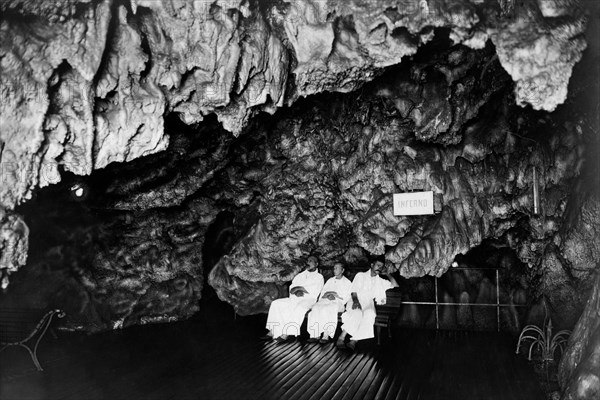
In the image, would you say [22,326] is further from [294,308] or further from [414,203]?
[414,203]

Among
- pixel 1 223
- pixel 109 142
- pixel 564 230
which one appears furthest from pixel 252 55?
pixel 564 230

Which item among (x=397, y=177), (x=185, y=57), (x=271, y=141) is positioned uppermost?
(x=185, y=57)

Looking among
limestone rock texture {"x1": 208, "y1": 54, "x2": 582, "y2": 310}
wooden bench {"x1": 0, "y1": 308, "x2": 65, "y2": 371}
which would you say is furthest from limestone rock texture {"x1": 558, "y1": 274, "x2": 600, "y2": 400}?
wooden bench {"x1": 0, "y1": 308, "x2": 65, "y2": 371}

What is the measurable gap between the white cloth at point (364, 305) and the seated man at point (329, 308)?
0.14 m

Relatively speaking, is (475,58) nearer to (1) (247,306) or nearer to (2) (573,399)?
(2) (573,399)

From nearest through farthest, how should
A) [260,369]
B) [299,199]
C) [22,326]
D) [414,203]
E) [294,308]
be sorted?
1. [260,369]
2. [22,326]
3. [414,203]
4. [294,308]
5. [299,199]

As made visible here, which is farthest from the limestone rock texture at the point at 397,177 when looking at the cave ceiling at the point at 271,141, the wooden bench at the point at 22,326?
the wooden bench at the point at 22,326

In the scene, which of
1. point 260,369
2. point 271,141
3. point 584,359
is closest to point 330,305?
point 260,369

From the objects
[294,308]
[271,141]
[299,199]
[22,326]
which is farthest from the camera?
[299,199]

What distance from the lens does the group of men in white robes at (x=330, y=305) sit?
6.71 m

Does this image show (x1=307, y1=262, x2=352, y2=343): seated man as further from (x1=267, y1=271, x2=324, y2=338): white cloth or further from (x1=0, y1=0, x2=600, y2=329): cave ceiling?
(x1=0, y1=0, x2=600, y2=329): cave ceiling

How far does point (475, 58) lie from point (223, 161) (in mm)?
4206

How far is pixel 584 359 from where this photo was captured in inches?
173

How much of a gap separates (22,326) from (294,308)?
3699 millimetres
